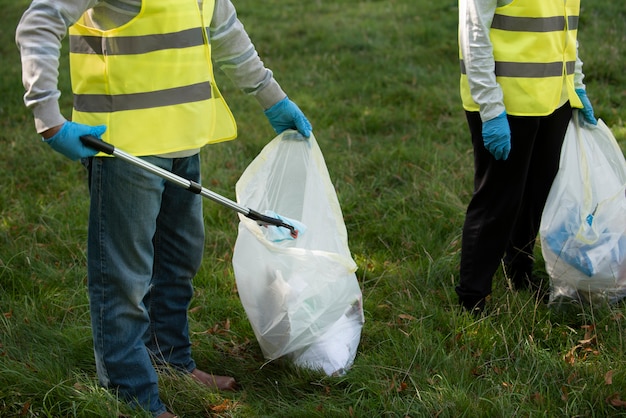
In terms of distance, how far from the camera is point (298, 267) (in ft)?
8.39

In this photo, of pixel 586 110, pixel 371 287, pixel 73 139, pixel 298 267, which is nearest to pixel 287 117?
pixel 298 267

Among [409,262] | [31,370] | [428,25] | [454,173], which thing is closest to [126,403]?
[31,370]

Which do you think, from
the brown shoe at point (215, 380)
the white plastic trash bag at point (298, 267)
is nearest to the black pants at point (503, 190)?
the white plastic trash bag at point (298, 267)

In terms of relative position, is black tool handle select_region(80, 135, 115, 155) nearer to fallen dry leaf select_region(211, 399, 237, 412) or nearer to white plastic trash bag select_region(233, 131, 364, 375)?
white plastic trash bag select_region(233, 131, 364, 375)

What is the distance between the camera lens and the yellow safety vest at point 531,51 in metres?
2.70

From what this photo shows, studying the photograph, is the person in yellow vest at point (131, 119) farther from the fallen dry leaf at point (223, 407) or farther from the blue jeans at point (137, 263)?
the fallen dry leaf at point (223, 407)

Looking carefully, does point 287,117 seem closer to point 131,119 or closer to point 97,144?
point 131,119

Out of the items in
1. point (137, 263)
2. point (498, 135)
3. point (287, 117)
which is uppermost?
point (287, 117)

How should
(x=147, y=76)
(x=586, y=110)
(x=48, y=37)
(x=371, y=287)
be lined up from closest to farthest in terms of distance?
(x=48, y=37), (x=147, y=76), (x=586, y=110), (x=371, y=287)

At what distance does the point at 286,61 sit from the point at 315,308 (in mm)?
4475

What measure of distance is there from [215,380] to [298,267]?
55 centimetres

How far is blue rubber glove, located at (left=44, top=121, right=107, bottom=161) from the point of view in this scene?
1983mm

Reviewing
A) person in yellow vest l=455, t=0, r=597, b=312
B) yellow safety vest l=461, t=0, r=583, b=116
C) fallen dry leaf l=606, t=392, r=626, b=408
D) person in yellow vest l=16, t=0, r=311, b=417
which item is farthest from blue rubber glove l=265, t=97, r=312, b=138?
fallen dry leaf l=606, t=392, r=626, b=408

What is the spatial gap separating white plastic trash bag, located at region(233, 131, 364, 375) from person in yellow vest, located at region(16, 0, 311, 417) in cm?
26
